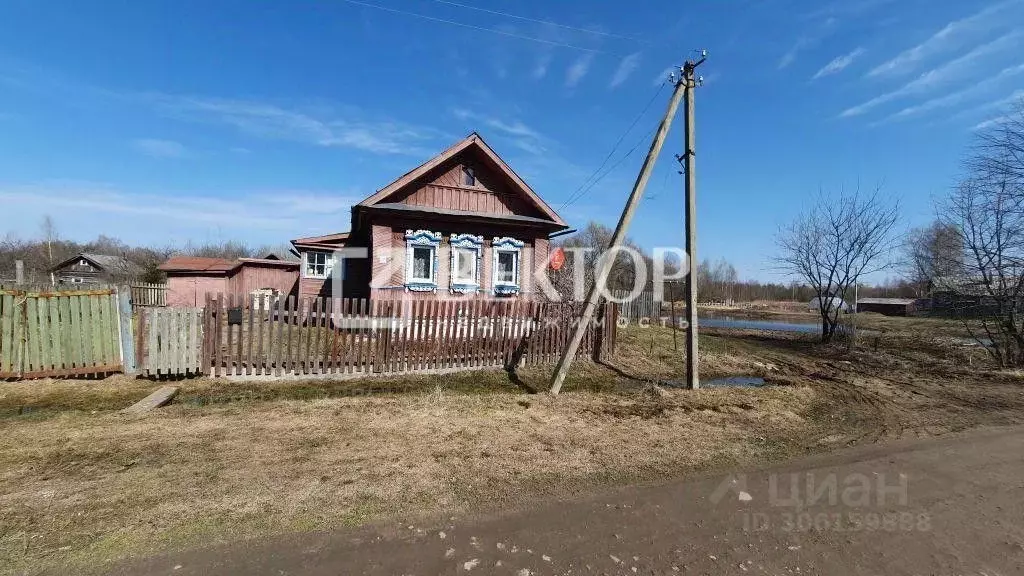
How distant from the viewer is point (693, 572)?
2.62 m

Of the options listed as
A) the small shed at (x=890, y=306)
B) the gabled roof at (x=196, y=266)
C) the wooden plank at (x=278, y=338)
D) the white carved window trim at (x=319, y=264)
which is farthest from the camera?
the small shed at (x=890, y=306)

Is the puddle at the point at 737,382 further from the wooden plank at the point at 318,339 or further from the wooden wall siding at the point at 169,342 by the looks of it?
the wooden wall siding at the point at 169,342

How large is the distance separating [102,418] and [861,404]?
11249mm

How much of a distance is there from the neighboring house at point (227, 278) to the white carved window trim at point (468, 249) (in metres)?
14.7

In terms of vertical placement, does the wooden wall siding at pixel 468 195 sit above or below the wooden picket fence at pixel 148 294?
above

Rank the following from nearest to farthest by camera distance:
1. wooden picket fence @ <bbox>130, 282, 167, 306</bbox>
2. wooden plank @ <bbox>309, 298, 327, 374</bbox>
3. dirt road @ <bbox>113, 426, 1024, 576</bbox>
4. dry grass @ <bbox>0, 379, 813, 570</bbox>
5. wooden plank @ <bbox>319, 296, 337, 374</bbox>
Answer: dirt road @ <bbox>113, 426, 1024, 576</bbox>, dry grass @ <bbox>0, 379, 813, 570</bbox>, wooden plank @ <bbox>309, 298, 327, 374</bbox>, wooden plank @ <bbox>319, 296, 337, 374</bbox>, wooden picket fence @ <bbox>130, 282, 167, 306</bbox>

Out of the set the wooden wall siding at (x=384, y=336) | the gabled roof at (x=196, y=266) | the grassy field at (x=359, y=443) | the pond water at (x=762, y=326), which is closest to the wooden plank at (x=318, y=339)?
the wooden wall siding at (x=384, y=336)

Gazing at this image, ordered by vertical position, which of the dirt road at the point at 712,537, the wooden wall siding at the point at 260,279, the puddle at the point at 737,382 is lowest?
the puddle at the point at 737,382

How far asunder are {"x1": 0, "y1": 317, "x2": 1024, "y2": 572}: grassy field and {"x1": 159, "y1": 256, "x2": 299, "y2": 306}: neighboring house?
17857 millimetres

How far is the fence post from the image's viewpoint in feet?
22.6

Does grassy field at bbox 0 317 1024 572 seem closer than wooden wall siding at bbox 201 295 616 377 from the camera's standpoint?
Yes

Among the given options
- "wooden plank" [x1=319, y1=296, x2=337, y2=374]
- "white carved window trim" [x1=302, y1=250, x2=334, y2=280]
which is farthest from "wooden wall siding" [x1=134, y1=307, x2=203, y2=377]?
"white carved window trim" [x1=302, y1=250, x2=334, y2=280]

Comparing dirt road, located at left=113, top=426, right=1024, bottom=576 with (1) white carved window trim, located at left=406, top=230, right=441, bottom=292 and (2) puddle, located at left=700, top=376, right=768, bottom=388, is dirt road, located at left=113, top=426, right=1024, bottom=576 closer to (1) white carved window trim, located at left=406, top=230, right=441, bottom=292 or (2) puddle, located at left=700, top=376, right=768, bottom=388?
(2) puddle, located at left=700, top=376, right=768, bottom=388

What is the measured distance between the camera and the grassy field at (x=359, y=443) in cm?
303
